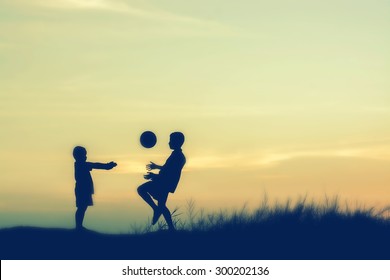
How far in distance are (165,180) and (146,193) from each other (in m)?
0.45

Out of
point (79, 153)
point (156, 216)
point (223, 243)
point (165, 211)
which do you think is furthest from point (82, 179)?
point (223, 243)

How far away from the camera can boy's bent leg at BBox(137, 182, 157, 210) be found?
16.2 metres

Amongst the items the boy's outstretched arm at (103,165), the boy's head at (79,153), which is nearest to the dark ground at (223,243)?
the boy's outstretched arm at (103,165)

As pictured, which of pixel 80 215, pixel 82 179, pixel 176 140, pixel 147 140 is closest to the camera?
pixel 147 140

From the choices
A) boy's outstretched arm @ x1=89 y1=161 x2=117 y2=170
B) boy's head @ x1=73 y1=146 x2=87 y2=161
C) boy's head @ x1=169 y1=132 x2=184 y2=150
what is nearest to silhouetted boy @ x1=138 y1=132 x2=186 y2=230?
boy's head @ x1=169 y1=132 x2=184 y2=150

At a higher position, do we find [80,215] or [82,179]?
[82,179]

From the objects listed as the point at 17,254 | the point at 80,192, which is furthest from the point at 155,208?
the point at 17,254

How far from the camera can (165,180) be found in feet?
52.9

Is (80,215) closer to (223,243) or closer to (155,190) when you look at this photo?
(155,190)

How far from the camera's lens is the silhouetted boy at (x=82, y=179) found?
16.6 metres

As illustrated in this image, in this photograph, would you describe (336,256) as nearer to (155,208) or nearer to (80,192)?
(155,208)

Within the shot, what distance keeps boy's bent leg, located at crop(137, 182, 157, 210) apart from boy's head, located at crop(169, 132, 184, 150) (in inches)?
31.3

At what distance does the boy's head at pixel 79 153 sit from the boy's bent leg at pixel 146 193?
137 cm

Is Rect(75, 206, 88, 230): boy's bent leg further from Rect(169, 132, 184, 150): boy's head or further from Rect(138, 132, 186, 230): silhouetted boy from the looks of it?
Rect(169, 132, 184, 150): boy's head
